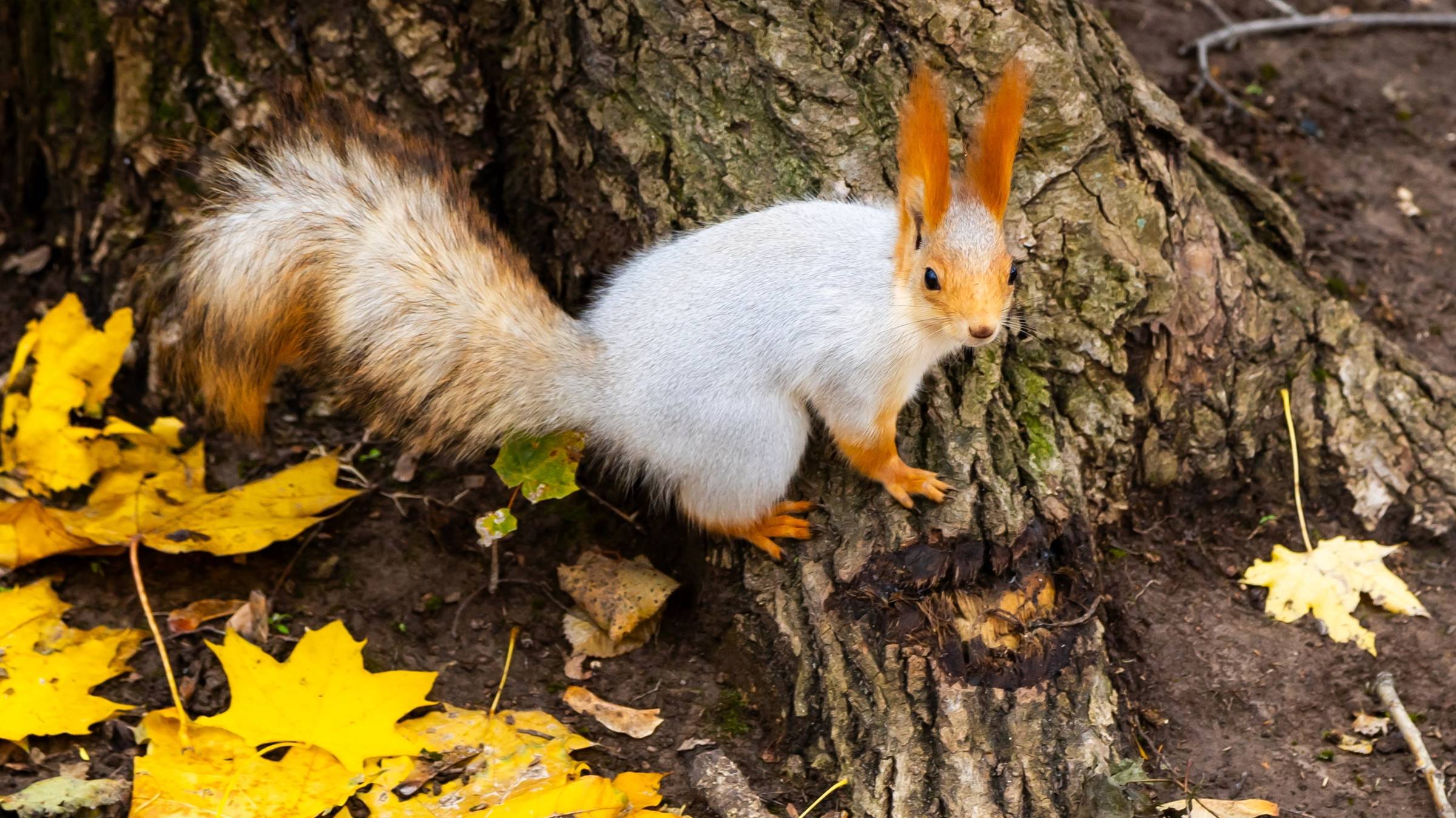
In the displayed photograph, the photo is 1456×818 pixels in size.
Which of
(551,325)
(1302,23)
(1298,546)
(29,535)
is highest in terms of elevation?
(1302,23)

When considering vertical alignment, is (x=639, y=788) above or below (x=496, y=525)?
below

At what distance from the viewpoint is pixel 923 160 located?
175cm

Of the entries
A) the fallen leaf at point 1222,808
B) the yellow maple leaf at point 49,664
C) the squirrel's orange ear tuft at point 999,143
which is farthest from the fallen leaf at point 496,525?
the fallen leaf at point 1222,808

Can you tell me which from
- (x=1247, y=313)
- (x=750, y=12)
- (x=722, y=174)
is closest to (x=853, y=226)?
(x=722, y=174)

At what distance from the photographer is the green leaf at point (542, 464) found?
6.69 feet

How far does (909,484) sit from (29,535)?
1.43 metres

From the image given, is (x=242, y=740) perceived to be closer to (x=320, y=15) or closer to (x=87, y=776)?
(x=87, y=776)

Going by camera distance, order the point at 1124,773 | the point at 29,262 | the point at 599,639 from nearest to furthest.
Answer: the point at 1124,773, the point at 599,639, the point at 29,262

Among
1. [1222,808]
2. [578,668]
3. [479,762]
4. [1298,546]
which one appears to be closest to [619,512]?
[578,668]

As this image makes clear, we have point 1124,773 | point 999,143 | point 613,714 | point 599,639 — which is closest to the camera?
point 999,143

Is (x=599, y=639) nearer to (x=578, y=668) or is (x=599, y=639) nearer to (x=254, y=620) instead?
(x=578, y=668)

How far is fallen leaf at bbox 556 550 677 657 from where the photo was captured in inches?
85.6

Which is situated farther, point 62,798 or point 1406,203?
point 1406,203

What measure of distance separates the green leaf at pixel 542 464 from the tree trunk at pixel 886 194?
351 millimetres
